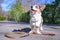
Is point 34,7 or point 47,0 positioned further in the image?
point 47,0

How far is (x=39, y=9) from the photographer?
994cm

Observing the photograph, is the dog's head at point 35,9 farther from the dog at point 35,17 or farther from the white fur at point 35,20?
the white fur at point 35,20

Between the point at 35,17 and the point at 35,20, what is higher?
the point at 35,17

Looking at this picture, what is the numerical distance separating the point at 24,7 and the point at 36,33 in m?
24.6

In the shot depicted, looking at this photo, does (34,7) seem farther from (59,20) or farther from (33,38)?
(59,20)

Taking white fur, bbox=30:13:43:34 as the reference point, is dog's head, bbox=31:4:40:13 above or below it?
above

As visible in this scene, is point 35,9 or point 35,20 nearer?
point 35,9

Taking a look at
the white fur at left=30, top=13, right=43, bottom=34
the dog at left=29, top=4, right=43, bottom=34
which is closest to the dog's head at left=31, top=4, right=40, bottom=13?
the dog at left=29, top=4, right=43, bottom=34

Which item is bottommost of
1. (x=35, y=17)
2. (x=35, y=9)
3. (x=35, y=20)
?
(x=35, y=20)

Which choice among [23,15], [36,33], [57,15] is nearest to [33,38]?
[36,33]

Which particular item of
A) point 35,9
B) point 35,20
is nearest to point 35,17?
point 35,20

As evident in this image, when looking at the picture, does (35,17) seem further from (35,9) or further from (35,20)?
(35,9)

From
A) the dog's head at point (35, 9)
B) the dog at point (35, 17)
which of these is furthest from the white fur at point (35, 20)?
the dog's head at point (35, 9)

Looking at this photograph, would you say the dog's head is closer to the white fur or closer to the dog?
the dog
